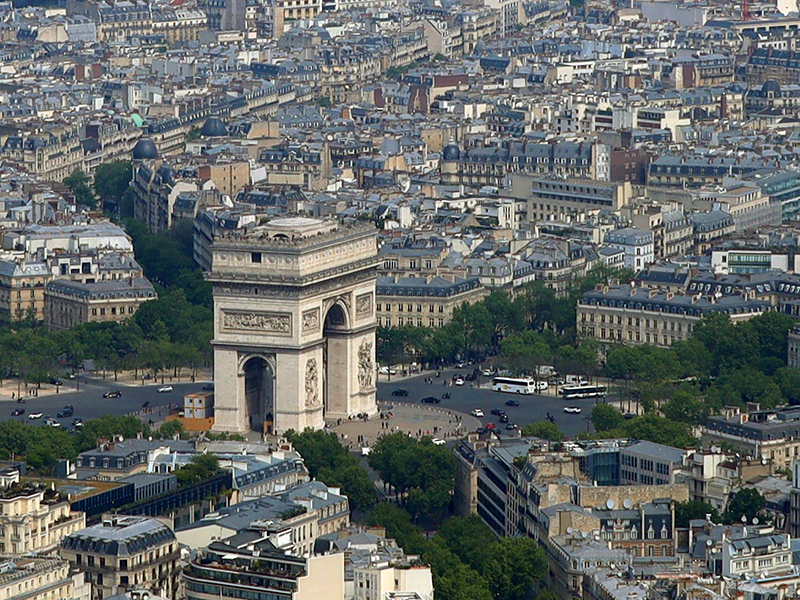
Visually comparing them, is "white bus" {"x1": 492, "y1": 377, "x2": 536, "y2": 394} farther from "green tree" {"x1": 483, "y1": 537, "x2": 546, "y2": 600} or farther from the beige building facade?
the beige building facade

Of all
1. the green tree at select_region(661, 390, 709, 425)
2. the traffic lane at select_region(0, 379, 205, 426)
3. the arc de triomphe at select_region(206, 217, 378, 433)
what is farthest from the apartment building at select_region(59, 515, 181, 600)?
the traffic lane at select_region(0, 379, 205, 426)

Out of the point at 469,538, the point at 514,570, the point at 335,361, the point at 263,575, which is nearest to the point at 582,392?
the point at 335,361

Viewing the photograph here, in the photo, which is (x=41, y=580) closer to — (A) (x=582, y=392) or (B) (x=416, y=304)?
(A) (x=582, y=392)

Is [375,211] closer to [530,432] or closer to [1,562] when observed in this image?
[530,432]

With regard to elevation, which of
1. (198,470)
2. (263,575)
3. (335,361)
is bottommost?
(335,361)

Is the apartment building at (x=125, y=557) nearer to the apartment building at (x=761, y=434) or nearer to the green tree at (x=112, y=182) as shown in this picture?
the apartment building at (x=761, y=434)

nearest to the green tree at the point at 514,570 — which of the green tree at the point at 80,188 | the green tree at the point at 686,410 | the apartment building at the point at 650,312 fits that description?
the green tree at the point at 686,410

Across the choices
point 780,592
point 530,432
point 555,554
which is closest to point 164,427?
point 530,432
